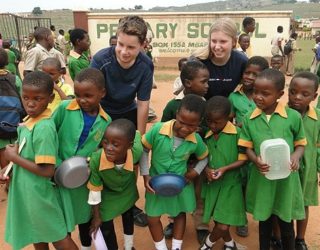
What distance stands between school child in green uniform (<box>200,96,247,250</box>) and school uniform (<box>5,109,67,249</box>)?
43.4 inches

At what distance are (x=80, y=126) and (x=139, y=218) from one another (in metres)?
1.50

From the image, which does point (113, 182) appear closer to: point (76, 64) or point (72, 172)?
point (72, 172)

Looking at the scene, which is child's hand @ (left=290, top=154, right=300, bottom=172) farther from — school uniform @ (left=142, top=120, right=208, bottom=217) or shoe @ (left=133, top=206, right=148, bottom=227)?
shoe @ (left=133, top=206, right=148, bottom=227)

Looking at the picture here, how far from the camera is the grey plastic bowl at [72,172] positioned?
7.35ft

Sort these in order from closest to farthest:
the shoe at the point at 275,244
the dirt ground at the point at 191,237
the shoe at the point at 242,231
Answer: the shoe at the point at 275,244
the dirt ground at the point at 191,237
the shoe at the point at 242,231

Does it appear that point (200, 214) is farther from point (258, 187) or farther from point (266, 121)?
point (266, 121)

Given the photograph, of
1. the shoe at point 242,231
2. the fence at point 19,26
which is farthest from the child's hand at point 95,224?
the fence at point 19,26

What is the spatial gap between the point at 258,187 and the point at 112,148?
1066 millimetres

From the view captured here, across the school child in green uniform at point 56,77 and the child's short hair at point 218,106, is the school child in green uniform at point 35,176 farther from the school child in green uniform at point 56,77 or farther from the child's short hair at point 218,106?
the school child in green uniform at point 56,77

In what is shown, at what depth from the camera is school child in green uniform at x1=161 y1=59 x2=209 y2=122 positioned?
279 centimetres

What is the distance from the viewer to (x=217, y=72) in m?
3.01

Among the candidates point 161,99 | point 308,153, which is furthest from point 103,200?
point 161,99

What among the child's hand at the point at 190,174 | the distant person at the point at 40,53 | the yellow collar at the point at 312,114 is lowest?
the child's hand at the point at 190,174

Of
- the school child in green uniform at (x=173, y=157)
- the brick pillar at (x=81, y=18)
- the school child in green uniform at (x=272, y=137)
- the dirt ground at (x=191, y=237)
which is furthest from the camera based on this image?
the brick pillar at (x=81, y=18)
